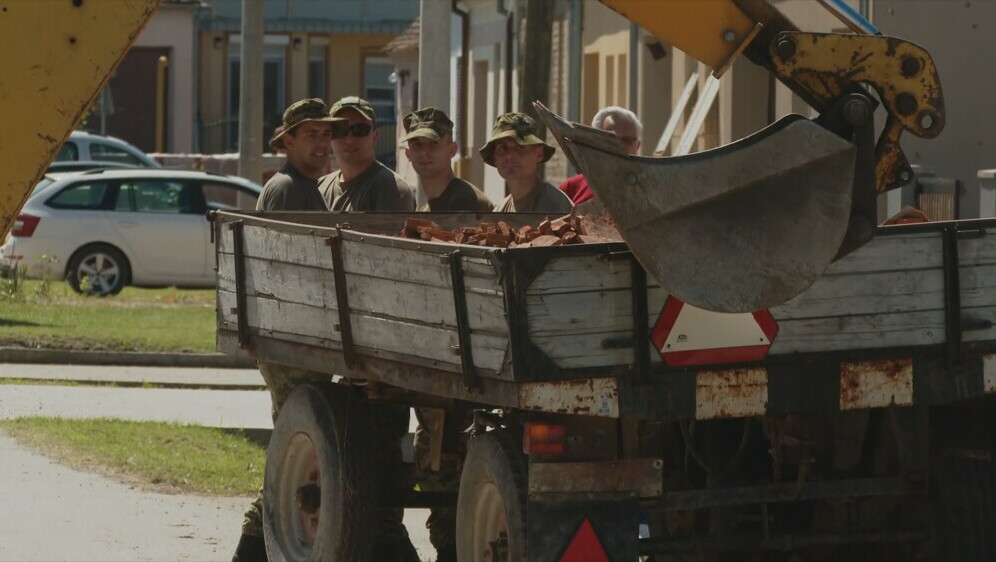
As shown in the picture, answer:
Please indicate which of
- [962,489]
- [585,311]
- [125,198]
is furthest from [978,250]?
[125,198]

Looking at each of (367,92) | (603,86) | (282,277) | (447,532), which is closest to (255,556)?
(447,532)

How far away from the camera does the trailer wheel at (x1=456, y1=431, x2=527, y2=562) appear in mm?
6402

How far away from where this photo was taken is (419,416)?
7.82 meters

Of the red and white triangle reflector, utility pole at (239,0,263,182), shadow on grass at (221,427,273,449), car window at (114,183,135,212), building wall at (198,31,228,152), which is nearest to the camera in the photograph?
the red and white triangle reflector

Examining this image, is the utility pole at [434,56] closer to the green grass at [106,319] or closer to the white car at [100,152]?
the green grass at [106,319]

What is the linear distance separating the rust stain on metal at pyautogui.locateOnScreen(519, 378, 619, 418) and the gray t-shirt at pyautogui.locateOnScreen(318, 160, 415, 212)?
344 cm

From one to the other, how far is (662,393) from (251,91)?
17.3 metres

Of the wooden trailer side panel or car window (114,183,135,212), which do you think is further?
car window (114,183,135,212)

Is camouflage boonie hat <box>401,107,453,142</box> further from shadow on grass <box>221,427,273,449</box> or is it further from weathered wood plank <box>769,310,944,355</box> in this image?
weathered wood plank <box>769,310,944,355</box>

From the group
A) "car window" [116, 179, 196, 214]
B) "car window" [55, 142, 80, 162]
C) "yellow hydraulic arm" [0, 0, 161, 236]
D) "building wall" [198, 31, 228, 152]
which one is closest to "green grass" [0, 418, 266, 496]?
"yellow hydraulic arm" [0, 0, 161, 236]

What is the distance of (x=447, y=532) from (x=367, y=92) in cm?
4782

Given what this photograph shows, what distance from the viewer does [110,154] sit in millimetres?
37062

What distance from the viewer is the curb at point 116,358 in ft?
55.0

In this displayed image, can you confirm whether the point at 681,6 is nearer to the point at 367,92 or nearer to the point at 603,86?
the point at 603,86
